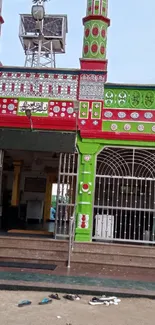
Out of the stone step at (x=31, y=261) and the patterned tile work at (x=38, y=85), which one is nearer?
the stone step at (x=31, y=261)

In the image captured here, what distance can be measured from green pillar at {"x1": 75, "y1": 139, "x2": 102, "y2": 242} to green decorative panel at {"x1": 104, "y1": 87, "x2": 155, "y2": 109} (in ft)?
3.59

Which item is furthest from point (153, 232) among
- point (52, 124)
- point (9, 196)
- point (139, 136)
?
point (9, 196)

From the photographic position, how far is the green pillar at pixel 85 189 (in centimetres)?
902

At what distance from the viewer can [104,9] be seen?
32.2 feet

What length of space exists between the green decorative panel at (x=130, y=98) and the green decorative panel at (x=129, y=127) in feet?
1.33

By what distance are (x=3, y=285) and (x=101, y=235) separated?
356cm

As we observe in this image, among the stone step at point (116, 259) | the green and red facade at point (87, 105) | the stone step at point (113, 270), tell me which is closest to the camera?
the stone step at point (113, 270)

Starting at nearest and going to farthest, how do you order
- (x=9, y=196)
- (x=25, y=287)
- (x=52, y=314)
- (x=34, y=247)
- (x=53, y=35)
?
(x=52, y=314) → (x=25, y=287) → (x=34, y=247) → (x=9, y=196) → (x=53, y=35)

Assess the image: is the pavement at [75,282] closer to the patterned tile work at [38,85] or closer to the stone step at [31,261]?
the stone step at [31,261]

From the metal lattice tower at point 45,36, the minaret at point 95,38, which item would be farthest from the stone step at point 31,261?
the metal lattice tower at point 45,36

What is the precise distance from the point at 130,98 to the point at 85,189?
2.36 meters

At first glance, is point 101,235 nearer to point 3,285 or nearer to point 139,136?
point 139,136

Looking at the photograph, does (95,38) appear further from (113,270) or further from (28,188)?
(28,188)

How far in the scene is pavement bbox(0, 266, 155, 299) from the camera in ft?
20.0
